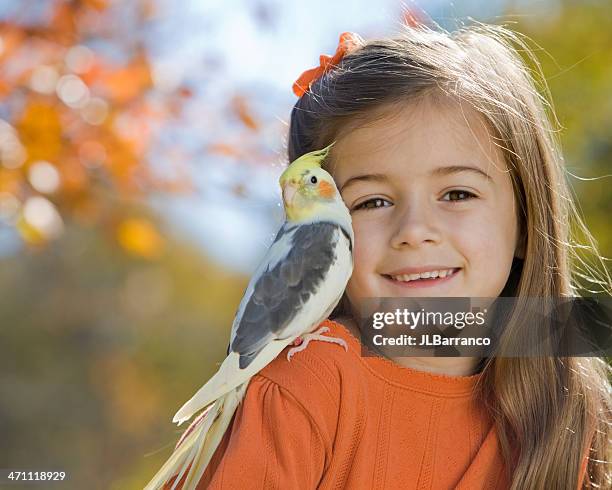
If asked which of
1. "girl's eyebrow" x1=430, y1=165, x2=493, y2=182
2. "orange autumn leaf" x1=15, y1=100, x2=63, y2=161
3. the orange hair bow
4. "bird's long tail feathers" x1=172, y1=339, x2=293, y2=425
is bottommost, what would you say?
"bird's long tail feathers" x1=172, y1=339, x2=293, y2=425

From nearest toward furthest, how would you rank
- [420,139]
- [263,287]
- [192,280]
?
[263,287] < [420,139] < [192,280]

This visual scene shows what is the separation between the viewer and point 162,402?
19.8 feet

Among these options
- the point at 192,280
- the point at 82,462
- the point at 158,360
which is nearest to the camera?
the point at 82,462

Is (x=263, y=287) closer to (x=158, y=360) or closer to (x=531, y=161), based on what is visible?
(x=531, y=161)

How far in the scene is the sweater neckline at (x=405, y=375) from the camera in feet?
3.01

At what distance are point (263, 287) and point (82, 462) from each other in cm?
503

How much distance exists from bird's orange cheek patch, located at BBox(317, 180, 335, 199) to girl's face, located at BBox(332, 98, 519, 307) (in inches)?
2.4

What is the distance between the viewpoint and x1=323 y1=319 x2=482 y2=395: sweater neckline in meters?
0.92

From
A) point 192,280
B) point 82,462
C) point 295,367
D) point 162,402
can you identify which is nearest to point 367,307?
point 295,367

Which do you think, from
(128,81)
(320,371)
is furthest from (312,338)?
(128,81)

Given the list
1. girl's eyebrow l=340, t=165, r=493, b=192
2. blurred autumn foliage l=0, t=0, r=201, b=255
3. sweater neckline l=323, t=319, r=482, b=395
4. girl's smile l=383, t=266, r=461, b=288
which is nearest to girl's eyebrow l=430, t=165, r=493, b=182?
girl's eyebrow l=340, t=165, r=493, b=192

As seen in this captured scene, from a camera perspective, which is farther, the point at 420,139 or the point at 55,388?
the point at 55,388

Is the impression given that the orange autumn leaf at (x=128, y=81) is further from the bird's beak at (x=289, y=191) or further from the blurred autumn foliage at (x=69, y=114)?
the bird's beak at (x=289, y=191)

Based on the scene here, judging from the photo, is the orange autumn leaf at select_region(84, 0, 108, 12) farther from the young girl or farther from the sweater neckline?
the sweater neckline
